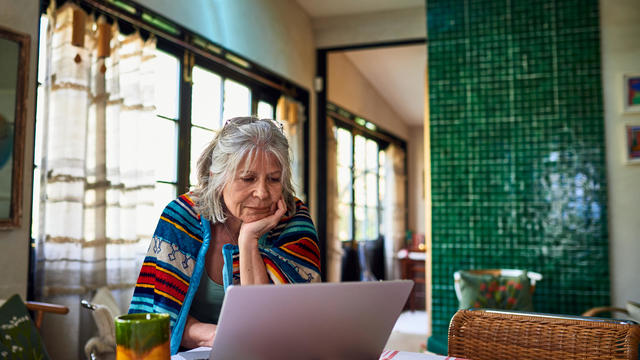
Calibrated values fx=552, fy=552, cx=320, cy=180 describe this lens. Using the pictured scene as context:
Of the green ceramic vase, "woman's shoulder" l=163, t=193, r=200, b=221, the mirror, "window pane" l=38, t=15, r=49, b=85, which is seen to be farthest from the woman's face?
"window pane" l=38, t=15, r=49, b=85

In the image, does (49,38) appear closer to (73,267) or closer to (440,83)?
(73,267)

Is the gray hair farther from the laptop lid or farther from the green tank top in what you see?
the laptop lid

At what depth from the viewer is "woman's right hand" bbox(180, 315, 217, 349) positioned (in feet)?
4.24

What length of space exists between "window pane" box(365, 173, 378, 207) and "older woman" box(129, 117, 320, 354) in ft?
20.2

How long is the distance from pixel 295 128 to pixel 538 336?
12.4ft

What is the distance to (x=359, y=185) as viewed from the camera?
23.9 ft

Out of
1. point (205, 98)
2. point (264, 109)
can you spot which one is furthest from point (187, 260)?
point (264, 109)

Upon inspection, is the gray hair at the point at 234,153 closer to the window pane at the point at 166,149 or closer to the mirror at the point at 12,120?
the mirror at the point at 12,120

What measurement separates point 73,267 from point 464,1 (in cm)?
343

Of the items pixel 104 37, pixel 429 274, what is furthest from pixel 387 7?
pixel 104 37

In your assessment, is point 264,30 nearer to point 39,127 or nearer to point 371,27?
point 371,27

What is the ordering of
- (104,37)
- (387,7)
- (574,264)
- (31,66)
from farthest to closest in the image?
1. (387,7)
2. (574,264)
3. (104,37)
4. (31,66)

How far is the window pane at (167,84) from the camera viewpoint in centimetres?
346

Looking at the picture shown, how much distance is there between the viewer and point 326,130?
5492mm
